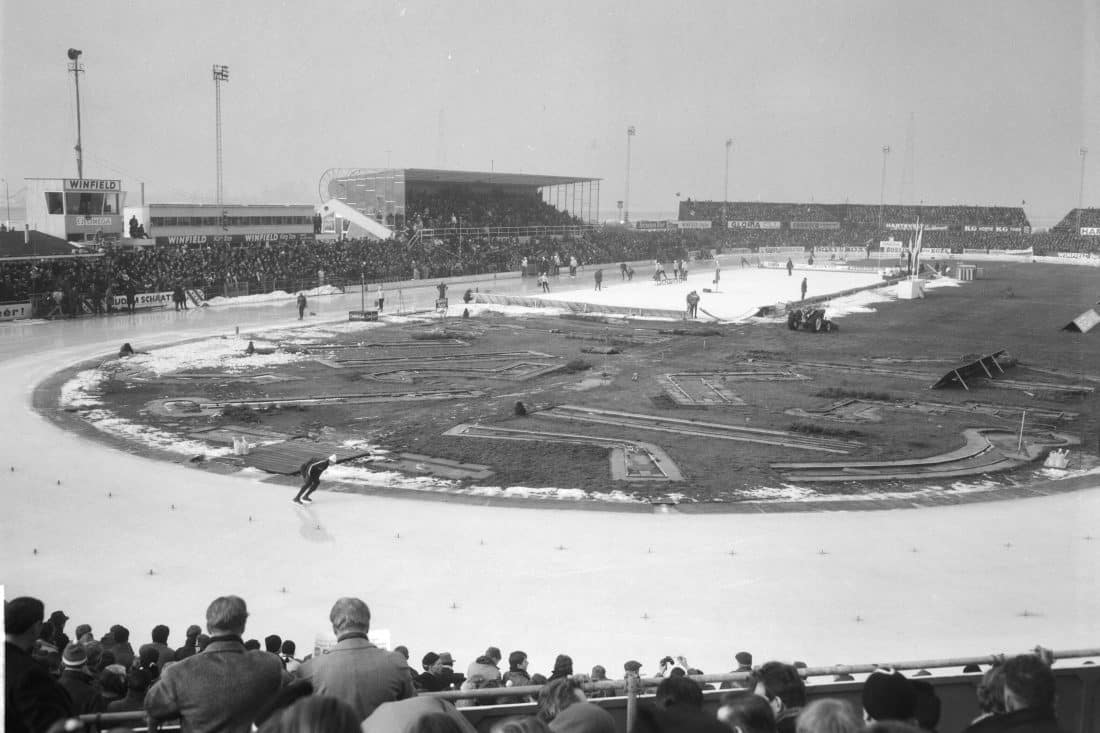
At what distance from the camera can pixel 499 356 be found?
2831cm

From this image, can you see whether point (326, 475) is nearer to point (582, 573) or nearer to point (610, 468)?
point (610, 468)

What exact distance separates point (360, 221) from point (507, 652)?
2368 inches

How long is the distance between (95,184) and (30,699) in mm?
50108

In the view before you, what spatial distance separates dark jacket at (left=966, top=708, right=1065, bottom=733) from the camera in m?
3.62

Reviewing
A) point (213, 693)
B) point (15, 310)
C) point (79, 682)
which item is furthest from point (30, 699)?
point (15, 310)

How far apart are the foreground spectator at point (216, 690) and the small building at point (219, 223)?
52.6 m

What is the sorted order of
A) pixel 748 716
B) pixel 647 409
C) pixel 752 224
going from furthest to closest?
pixel 752 224 → pixel 647 409 → pixel 748 716

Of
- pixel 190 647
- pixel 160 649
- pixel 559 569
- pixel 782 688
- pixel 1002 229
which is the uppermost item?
pixel 1002 229

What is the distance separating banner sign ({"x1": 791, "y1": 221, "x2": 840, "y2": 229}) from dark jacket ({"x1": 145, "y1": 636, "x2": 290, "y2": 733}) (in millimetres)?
118128

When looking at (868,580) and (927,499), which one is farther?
(927,499)

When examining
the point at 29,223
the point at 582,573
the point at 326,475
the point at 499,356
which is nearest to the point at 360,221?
the point at 29,223

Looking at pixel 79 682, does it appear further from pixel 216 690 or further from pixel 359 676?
pixel 359 676

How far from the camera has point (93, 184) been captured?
48375mm

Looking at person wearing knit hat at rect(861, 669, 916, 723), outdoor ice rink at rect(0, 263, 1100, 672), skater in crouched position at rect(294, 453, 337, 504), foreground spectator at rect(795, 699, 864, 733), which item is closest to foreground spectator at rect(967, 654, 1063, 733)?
person wearing knit hat at rect(861, 669, 916, 723)
